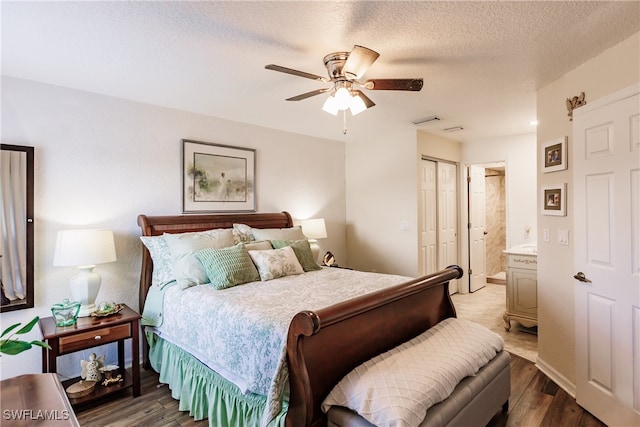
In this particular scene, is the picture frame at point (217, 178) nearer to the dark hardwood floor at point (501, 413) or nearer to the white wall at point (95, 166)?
the white wall at point (95, 166)

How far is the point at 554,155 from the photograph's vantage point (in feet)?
8.96

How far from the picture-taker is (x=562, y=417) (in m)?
2.23

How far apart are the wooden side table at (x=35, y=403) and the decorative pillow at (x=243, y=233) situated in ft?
6.34

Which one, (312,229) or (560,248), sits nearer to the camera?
(560,248)

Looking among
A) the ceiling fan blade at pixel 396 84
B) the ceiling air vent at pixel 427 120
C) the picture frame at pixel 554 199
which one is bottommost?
the picture frame at pixel 554 199

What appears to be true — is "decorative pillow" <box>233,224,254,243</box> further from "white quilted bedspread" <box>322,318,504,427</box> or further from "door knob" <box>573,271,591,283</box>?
"door knob" <box>573,271,591,283</box>

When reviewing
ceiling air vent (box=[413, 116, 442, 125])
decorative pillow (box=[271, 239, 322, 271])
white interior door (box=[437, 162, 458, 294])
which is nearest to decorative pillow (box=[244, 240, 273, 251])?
decorative pillow (box=[271, 239, 322, 271])

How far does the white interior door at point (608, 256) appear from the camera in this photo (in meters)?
1.96

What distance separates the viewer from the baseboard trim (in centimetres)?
251

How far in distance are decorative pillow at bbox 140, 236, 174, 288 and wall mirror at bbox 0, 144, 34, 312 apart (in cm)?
79

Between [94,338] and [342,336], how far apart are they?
1.86 meters

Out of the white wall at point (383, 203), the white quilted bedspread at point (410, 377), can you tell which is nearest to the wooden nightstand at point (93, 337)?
the white quilted bedspread at point (410, 377)

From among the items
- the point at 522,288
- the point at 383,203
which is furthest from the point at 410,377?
the point at 383,203

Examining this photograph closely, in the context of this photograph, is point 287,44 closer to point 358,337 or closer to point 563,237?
point 358,337
